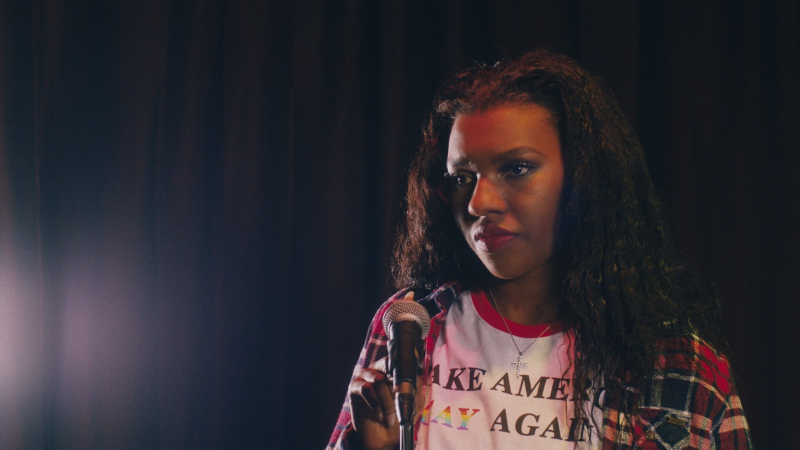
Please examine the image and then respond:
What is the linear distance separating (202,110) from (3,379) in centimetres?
102

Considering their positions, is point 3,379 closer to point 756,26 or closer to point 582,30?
point 582,30

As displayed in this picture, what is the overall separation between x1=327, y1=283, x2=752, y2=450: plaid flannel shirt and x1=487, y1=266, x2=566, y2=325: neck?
21cm

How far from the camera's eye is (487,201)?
1136 millimetres

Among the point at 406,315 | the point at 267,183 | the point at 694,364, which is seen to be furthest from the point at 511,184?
the point at 267,183

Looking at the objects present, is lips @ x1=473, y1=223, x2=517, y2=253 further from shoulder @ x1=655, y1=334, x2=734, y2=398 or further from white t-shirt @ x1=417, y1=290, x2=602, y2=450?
shoulder @ x1=655, y1=334, x2=734, y2=398

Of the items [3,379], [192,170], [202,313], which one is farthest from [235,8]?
[3,379]

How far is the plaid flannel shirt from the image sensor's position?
1049 mm

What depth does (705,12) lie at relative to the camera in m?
1.77

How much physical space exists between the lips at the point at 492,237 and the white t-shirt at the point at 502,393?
0.18 metres

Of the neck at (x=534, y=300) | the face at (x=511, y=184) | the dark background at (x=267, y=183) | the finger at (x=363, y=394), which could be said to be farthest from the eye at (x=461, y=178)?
the dark background at (x=267, y=183)

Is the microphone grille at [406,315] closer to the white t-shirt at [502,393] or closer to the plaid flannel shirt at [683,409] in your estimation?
the white t-shirt at [502,393]

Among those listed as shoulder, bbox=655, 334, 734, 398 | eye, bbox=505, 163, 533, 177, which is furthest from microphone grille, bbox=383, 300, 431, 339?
shoulder, bbox=655, 334, 734, 398

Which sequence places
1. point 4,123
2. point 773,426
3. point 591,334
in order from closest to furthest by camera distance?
point 591,334 < point 773,426 < point 4,123

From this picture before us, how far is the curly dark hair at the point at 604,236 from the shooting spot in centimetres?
113
